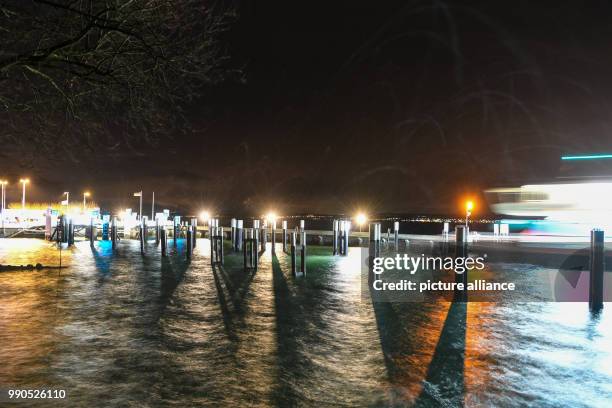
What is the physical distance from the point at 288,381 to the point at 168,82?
27.8ft

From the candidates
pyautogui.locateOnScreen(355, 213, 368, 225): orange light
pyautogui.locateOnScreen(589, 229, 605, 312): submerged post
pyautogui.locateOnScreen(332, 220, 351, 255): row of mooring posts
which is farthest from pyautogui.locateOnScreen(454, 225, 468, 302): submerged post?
pyautogui.locateOnScreen(355, 213, 368, 225): orange light

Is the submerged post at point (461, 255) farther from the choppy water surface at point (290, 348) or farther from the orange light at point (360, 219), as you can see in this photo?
the orange light at point (360, 219)

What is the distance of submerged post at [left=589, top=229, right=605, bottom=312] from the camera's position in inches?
332

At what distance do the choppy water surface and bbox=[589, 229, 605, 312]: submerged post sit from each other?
1.10 ft

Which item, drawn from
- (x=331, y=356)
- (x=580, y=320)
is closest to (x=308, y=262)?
(x=580, y=320)

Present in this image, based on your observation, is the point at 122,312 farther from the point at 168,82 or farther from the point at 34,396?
the point at 168,82

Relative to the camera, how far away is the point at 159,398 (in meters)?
4.05

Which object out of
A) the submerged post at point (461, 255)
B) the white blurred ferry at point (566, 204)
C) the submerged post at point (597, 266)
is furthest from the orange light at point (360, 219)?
the submerged post at point (597, 266)

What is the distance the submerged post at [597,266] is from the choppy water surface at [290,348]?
34cm

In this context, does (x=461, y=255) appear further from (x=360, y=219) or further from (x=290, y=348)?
(x=360, y=219)

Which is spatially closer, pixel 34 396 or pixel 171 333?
pixel 34 396

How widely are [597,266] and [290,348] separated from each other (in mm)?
5986

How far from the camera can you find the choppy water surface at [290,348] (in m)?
4.25

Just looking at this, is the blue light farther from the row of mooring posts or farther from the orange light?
the orange light
